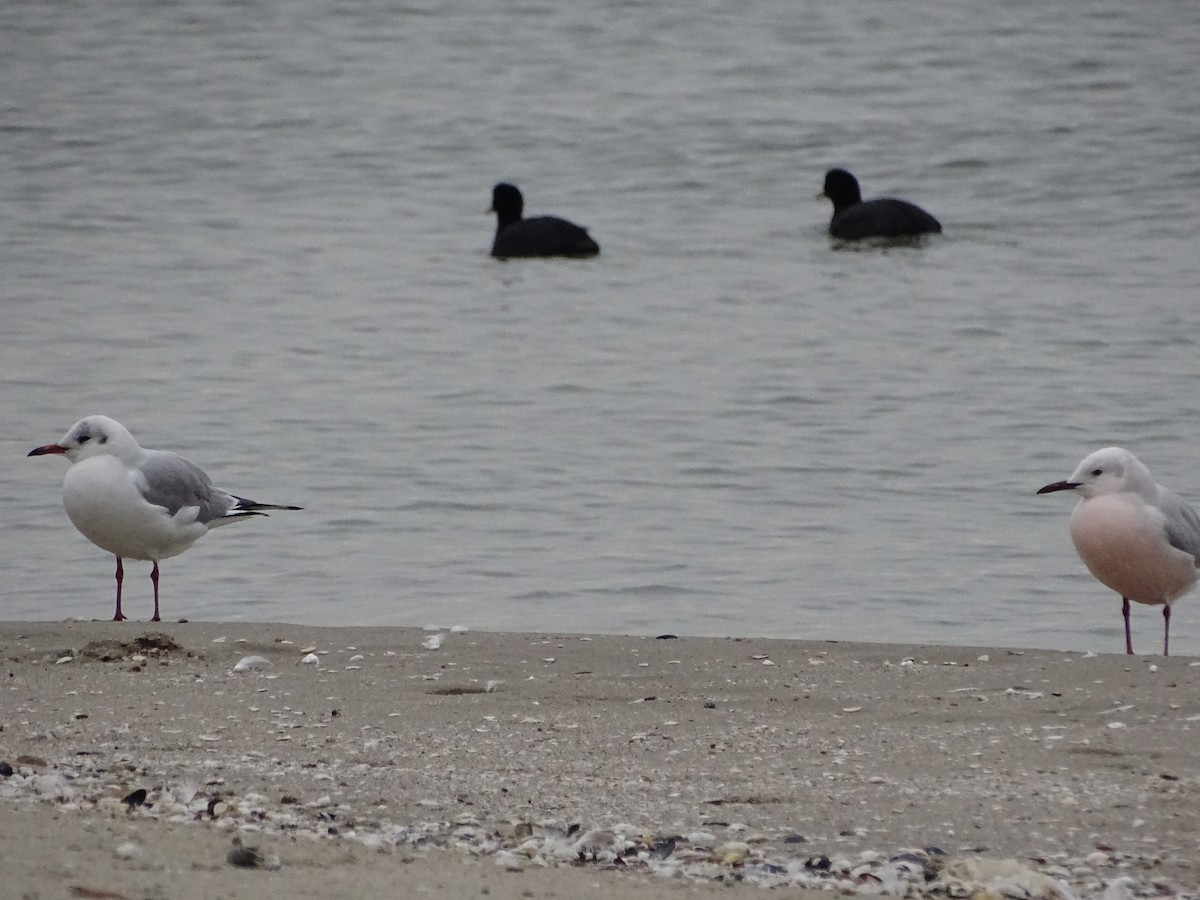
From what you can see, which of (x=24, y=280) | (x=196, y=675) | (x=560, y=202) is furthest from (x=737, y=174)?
(x=196, y=675)

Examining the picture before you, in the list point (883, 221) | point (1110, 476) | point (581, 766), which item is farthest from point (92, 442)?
point (883, 221)

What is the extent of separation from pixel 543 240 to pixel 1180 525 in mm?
10648

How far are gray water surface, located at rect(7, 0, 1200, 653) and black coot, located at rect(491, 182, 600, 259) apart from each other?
19 cm

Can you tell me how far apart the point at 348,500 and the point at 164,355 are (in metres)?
3.78

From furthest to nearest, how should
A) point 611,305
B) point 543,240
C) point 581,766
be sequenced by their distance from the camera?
point 543,240
point 611,305
point 581,766

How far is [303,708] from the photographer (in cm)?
577

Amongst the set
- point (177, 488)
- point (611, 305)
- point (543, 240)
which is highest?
point (543, 240)

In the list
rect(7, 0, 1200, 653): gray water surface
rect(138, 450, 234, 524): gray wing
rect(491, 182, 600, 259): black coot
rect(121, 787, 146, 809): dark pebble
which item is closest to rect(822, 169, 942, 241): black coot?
rect(7, 0, 1200, 653): gray water surface

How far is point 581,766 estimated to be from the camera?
5125mm

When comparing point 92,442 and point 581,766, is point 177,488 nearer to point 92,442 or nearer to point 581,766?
point 92,442

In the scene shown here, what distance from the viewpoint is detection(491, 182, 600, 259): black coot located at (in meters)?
17.2

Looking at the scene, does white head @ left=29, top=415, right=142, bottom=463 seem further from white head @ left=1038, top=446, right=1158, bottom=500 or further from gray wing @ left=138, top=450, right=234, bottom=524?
white head @ left=1038, top=446, right=1158, bottom=500

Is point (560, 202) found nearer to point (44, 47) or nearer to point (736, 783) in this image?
point (44, 47)

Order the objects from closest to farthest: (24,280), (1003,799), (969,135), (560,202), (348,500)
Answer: (1003,799) → (348,500) → (24,280) → (560,202) → (969,135)
